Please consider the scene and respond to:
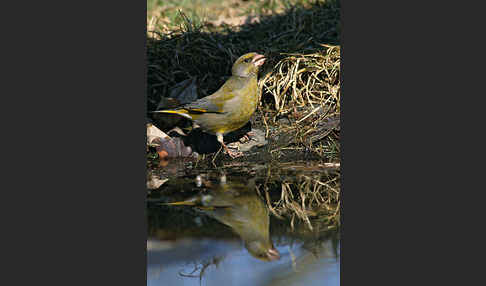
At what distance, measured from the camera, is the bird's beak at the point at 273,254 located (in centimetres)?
267

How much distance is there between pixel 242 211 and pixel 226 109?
56.9 inches

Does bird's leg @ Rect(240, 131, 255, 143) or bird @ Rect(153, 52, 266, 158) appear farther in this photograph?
bird's leg @ Rect(240, 131, 255, 143)

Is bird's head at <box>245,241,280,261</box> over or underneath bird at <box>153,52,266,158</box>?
underneath

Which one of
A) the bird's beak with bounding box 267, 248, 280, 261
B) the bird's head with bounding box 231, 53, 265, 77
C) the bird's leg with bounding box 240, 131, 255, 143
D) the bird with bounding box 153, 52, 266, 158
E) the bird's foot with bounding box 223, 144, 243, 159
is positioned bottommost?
the bird's beak with bounding box 267, 248, 280, 261

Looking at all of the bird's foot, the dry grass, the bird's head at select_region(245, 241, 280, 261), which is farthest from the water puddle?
the dry grass

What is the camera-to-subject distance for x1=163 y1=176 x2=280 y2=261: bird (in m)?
2.74

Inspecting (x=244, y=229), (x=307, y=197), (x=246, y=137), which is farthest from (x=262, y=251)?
(x=246, y=137)

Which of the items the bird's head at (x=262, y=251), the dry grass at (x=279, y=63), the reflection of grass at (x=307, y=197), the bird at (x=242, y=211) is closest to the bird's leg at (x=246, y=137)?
the dry grass at (x=279, y=63)

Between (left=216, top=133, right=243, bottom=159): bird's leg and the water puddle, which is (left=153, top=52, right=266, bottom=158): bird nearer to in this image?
(left=216, top=133, right=243, bottom=159): bird's leg

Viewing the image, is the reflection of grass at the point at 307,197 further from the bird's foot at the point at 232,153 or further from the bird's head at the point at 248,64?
the bird's head at the point at 248,64

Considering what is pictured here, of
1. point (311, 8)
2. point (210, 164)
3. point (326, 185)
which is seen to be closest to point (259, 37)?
point (311, 8)

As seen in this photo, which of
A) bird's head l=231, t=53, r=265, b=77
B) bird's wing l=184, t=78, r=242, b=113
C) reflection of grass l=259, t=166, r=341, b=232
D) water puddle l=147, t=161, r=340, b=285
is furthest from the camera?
bird's head l=231, t=53, r=265, b=77

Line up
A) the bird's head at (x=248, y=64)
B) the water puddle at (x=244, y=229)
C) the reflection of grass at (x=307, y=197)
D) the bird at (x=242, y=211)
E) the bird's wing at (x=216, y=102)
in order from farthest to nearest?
the bird's head at (x=248, y=64)
the bird's wing at (x=216, y=102)
the reflection of grass at (x=307, y=197)
the bird at (x=242, y=211)
the water puddle at (x=244, y=229)

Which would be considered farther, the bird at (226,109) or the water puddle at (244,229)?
the bird at (226,109)
